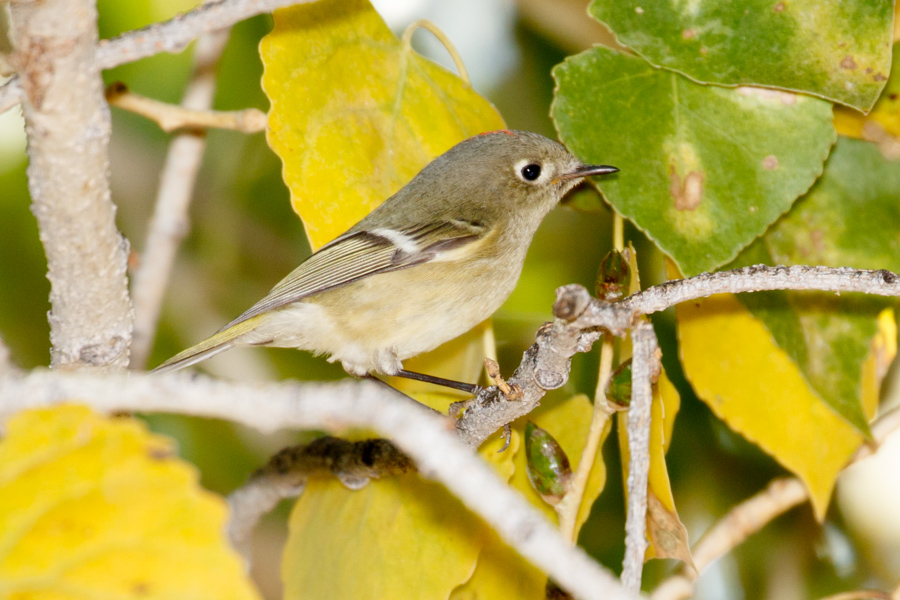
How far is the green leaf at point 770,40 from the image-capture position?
1362 mm

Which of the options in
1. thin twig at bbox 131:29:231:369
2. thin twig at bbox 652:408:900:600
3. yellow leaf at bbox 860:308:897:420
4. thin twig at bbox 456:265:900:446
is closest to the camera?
thin twig at bbox 456:265:900:446

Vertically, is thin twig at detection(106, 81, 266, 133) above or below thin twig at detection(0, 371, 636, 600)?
below

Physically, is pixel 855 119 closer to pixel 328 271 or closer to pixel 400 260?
pixel 400 260

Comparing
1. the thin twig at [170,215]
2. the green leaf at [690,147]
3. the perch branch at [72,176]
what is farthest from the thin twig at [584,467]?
the thin twig at [170,215]

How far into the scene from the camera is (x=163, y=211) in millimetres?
2008

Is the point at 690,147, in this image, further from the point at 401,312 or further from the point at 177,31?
the point at 177,31

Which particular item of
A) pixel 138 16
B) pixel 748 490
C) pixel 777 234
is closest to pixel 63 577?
pixel 777 234

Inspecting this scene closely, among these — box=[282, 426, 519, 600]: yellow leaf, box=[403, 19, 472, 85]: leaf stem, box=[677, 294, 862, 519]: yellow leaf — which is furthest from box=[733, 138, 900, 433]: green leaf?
box=[403, 19, 472, 85]: leaf stem

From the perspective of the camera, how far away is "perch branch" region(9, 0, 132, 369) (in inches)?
37.6

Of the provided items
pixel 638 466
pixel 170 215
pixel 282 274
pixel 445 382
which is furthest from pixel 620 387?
pixel 282 274

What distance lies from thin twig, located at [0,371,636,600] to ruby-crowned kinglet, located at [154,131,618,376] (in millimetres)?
919

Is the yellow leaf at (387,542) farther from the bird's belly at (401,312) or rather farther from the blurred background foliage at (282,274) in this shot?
the blurred background foliage at (282,274)

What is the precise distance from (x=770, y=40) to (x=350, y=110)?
71cm

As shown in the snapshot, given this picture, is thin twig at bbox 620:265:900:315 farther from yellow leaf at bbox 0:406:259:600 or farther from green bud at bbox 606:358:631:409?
yellow leaf at bbox 0:406:259:600
